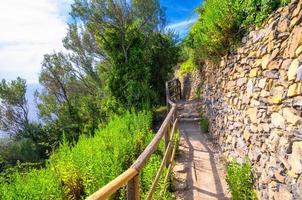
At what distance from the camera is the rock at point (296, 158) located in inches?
121

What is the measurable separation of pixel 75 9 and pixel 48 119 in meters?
13.6

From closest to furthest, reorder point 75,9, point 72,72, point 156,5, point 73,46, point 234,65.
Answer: point 234,65 → point 75,9 → point 156,5 → point 73,46 → point 72,72

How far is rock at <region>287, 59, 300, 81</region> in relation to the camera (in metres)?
3.30

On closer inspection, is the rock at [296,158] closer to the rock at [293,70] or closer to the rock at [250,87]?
the rock at [293,70]

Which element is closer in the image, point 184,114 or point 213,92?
point 213,92

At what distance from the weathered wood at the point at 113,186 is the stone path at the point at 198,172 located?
8.13 ft

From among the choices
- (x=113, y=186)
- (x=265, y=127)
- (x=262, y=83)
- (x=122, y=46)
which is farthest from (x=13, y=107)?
(x=113, y=186)

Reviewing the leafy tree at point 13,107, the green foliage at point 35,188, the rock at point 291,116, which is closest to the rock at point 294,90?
the rock at point 291,116

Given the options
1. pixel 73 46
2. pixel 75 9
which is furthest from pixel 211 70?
pixel 73 46

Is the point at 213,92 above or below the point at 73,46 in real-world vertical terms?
below

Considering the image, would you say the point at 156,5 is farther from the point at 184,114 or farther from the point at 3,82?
the point at 3,82

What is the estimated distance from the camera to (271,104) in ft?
13.0

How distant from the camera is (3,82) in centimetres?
2516

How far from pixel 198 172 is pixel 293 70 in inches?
119
